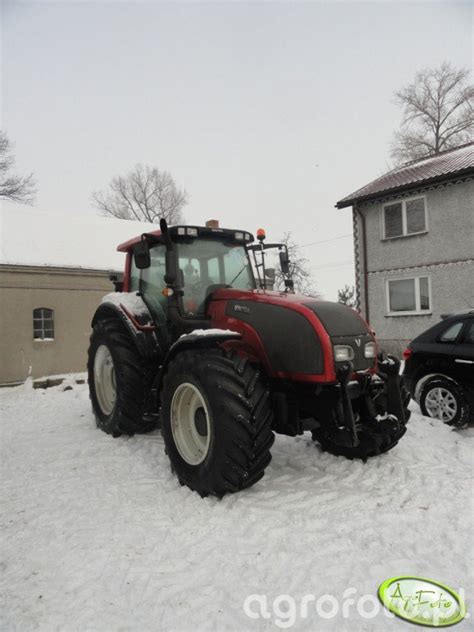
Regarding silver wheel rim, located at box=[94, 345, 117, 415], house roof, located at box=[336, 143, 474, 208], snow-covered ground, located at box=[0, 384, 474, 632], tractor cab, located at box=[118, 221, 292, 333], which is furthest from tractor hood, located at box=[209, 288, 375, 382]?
house roof, located at box=[336, 143, 474, 208]

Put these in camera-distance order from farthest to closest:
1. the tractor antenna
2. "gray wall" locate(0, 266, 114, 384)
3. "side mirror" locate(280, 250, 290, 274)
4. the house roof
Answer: the house roof, "gray wall" locate(0, 266, 114, 384), "side mirror" locate(280, 250, 290, 274), the tractor antenna

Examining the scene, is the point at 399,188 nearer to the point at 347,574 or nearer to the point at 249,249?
the point at 249,249

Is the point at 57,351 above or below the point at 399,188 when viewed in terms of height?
below

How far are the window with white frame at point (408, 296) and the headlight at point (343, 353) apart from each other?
11395 millimetres

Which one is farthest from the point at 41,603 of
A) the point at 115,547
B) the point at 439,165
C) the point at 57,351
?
the point at 439,165

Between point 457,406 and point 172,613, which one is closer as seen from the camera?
point 172,613

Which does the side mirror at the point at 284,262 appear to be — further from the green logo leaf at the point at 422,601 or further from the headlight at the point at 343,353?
the green logo leaf at the point at 422,601

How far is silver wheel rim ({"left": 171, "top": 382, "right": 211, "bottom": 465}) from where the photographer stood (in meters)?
3.99

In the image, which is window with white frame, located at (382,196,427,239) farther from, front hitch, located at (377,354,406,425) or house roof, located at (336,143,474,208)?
front hitch, located at (377,354,406,425)

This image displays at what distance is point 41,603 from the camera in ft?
7.96

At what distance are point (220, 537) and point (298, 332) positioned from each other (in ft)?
5.25

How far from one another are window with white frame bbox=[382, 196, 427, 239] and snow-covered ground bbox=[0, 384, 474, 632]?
36.5ft

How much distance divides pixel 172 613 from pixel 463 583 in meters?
Result: 1.58

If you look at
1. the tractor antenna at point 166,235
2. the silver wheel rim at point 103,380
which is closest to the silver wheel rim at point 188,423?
the tractor antenna at point 166,235
